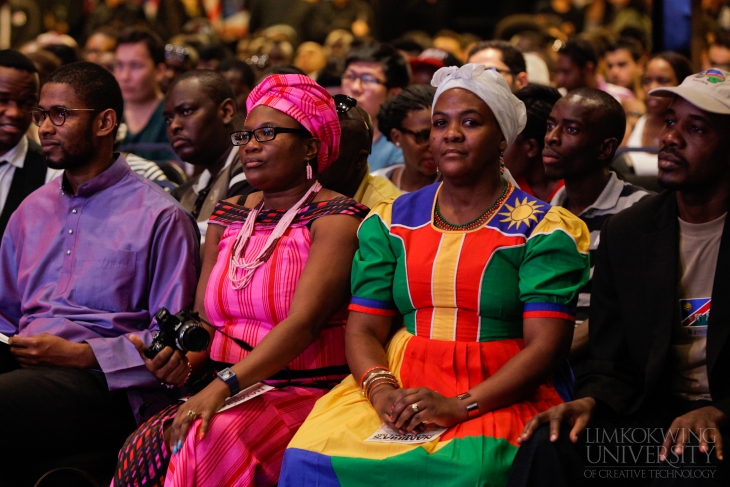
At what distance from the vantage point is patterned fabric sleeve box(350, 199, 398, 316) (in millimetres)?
3312

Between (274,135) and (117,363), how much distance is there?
3.29 feet

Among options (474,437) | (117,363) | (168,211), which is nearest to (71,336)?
(117,363)

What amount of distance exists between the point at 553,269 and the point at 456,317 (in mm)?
346

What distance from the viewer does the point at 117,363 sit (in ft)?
11.9

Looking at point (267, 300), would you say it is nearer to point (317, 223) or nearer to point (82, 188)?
point (317, 223)

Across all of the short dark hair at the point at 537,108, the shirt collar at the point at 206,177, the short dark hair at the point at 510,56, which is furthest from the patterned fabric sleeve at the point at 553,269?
the short dark hair at the point at 510,56

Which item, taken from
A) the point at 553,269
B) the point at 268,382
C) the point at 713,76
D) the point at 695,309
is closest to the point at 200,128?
the point at 268,382

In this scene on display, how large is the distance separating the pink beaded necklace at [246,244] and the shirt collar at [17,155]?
1.74m

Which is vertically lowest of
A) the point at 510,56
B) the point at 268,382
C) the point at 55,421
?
the point at 55,421

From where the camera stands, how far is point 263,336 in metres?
3.46

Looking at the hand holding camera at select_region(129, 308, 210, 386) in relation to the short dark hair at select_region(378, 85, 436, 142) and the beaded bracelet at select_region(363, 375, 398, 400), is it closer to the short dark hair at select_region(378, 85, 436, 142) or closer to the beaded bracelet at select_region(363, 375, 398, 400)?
the beaded bracelet at select_region(363, 375, 398, 400)

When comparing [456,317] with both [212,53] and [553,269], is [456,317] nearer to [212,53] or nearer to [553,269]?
[553,269]

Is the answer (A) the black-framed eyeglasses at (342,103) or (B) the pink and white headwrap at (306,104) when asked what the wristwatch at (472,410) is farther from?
(A) the black-framed eyeglasses at (342,103)

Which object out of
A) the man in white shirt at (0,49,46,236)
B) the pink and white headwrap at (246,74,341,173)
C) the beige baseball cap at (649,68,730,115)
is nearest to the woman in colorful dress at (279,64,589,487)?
the pink and white headwrap at (246,74,341,173)
